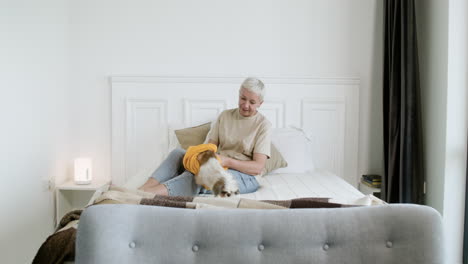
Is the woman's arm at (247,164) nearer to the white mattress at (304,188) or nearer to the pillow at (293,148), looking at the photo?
the white mattress at (304,188)

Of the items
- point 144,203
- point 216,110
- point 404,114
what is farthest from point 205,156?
point 404,114

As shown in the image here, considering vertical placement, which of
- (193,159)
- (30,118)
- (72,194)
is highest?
(30,118)

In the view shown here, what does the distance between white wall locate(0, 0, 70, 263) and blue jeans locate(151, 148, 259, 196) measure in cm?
99

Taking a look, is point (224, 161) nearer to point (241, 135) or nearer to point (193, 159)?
point (193, 159)

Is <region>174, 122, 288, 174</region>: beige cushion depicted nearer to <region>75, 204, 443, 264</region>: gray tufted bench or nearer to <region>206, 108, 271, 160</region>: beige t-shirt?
<region>206, 108, 271, 160</region>: beige t-shirt

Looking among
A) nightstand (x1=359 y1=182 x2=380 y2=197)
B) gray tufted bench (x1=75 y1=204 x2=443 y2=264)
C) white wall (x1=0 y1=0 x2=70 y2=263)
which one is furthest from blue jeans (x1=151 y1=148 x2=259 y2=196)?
nightstand (x1=359 y1=182 x2=380 y2=197)

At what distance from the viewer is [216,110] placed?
3.45 metres

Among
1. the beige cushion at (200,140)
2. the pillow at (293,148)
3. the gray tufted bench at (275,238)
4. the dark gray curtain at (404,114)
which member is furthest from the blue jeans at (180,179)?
the dark gray curtain at (404,114)

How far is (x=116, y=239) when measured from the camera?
120 centimetres

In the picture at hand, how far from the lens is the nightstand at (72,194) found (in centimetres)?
324

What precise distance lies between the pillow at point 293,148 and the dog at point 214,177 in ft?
3.00

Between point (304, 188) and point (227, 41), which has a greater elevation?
point (227, 41)

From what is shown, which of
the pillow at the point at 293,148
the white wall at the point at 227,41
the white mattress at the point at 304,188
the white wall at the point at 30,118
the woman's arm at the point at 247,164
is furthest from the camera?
the white wall at the point at 227,41

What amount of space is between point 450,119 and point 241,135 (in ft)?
4.15
